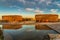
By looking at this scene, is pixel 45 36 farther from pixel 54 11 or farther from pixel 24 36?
pixel 54 11

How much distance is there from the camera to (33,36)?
13.4ft

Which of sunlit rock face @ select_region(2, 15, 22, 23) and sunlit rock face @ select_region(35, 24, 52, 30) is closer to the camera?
sunlit rock face @ select_region(35, 24, 52, 30)

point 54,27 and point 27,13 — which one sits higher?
point 27,13

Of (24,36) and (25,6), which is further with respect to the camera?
(25,6)

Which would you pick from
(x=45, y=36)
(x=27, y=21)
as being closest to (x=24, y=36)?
(x=45, y=36)

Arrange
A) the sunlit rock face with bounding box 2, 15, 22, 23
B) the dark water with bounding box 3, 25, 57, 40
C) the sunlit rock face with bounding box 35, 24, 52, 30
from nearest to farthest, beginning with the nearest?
the dark water with bounding box 3, 25, 57, 40, the sunlit rock face with bounding box 35, 24, 52, 30, the sunlit rock face with bounding box 2, 15, 22, 23

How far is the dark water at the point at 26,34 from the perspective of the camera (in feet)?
13.3

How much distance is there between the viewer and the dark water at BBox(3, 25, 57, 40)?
4047 mm

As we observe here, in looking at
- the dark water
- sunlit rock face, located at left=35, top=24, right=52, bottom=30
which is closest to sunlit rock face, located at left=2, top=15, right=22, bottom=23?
the dark water

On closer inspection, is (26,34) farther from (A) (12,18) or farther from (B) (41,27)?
(A) (12,18)

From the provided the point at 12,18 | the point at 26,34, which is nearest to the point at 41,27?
the point at 26,34

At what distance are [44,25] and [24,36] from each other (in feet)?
3.01

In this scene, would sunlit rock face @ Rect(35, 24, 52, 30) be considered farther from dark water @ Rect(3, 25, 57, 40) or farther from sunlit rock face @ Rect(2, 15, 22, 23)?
sunlit rock face @ Rect(2, 15, 22, 23)

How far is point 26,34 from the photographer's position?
165 inches
